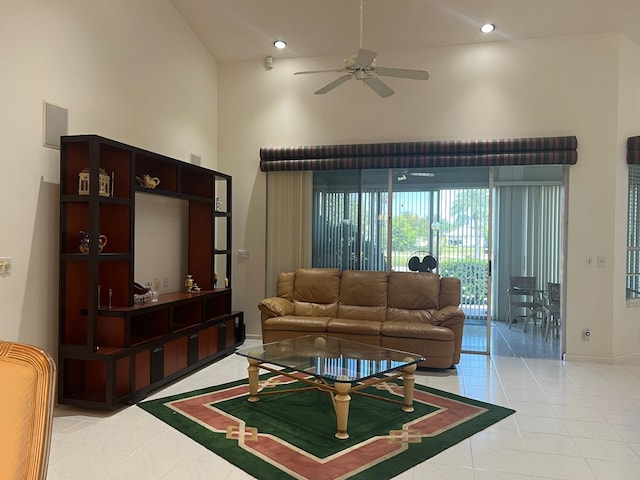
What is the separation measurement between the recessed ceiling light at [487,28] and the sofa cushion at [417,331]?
137 inches

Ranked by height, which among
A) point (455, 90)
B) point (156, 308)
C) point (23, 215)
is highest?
point (455, 90)

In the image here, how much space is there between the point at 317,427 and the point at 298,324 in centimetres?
183

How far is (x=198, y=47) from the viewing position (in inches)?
228

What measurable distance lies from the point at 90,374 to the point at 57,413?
14.0 inches

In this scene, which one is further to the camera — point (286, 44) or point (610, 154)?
point (286, 44)

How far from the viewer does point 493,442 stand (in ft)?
10.0

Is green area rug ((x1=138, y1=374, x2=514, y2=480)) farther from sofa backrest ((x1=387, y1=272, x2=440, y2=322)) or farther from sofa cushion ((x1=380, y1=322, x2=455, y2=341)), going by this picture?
sofa backrest ((x1=387, y1=272, x2=440, y2=322))

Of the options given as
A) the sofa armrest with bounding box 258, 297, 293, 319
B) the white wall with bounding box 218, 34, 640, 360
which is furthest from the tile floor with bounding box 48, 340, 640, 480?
the white wall with bounding box 218, 34, 640, 360

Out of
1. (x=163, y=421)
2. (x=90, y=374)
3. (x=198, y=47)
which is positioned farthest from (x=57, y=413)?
(x=198, y=47)

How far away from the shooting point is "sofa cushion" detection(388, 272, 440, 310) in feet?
17.2

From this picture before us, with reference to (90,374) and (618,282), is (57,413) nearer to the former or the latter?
(90,374)

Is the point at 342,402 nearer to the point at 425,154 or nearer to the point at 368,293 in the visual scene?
the point at 368,293

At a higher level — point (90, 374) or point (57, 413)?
point (90, 374)

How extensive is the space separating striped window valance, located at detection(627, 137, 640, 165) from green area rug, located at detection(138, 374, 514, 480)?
133 inches
